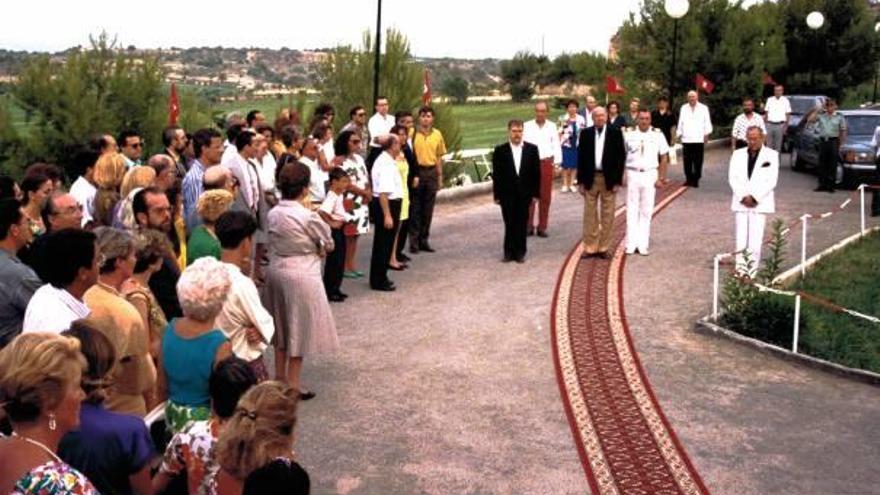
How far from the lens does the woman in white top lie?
37.6 ft

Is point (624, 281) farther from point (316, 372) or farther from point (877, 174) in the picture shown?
point (877, 174)

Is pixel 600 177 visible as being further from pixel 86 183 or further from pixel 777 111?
pixel 777 111

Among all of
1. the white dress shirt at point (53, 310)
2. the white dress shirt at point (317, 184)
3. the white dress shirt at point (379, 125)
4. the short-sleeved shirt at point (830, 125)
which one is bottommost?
the white dress shirt at point (53, 310)

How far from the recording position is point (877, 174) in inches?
719

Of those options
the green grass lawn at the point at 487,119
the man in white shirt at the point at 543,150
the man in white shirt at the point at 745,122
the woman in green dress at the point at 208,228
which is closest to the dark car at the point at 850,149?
the man in white shirt at the point at 745,122

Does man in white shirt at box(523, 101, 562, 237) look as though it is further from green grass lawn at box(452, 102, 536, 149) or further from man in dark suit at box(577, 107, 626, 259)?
green grass lawn at box(452, 102, 536, 149)

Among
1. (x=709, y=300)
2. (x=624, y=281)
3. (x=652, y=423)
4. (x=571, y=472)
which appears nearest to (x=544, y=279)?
(x=624, y=281)

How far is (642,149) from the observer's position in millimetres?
13547

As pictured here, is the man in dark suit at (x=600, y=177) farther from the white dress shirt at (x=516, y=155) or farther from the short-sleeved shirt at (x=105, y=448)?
the short-sleeved shirt at (x=105, y=448)

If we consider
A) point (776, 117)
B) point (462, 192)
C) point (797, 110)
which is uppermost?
point (797, 110)

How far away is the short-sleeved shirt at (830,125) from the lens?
19.4 m

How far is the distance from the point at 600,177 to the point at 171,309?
7.64 m

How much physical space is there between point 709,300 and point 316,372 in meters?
4.74

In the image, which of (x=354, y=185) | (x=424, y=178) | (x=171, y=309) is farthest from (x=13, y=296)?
(x=424, y=178)
